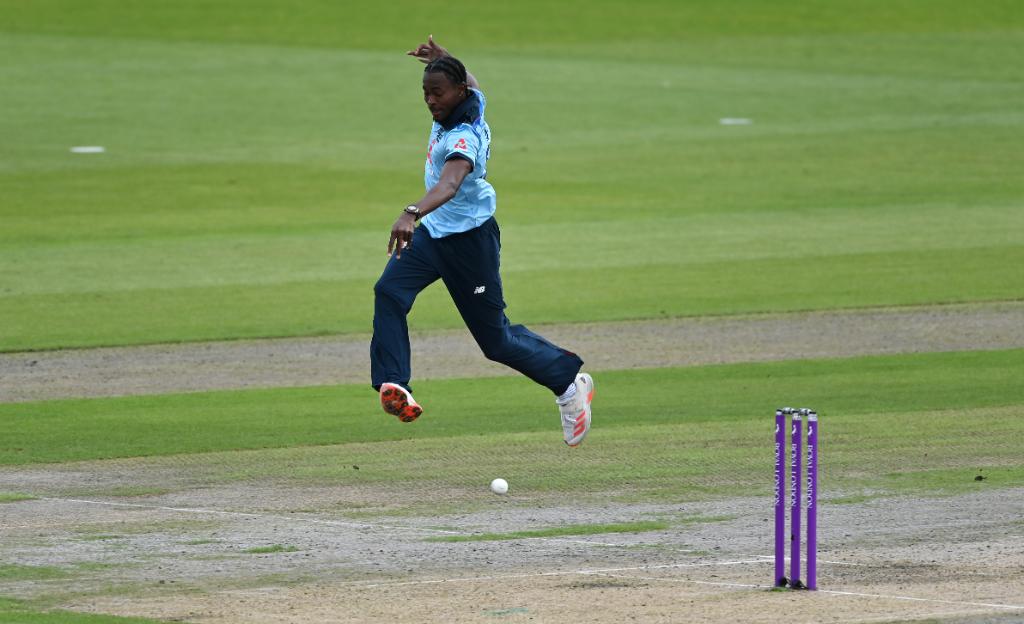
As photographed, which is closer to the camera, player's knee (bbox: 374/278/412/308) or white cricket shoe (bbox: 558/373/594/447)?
player's knee (bbox: 374/278/412/308)

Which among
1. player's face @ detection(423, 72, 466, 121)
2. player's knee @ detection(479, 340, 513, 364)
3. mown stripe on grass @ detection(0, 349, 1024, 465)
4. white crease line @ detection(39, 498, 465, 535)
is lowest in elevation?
mown stripe on grass @ detection(0, 349, 1024, 465)

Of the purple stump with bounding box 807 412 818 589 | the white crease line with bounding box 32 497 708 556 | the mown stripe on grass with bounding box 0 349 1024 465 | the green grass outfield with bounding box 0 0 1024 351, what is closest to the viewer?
the purple stump with bounding box 807 412 818 589

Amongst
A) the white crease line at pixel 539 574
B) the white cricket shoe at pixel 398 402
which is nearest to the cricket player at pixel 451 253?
the white cricket shoe at pixel 398 402

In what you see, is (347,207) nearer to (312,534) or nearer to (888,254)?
(888,254)

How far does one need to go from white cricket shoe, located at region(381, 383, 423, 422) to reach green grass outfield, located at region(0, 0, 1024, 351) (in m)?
7.57

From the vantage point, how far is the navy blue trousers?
11.5 meters

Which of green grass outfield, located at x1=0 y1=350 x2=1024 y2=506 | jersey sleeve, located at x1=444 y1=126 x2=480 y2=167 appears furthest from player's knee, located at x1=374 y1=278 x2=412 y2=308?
green grass outfield, located at x1=0 y1=350 x2=1024 y2=506

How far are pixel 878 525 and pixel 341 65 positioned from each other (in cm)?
3624

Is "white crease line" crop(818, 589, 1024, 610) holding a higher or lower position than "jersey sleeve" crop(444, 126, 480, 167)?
lower

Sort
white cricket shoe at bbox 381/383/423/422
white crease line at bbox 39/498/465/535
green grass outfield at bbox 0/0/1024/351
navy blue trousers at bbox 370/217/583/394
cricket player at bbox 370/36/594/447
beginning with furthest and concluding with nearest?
green grass outfield at bbox 0/0/1024/351, navy blue trousers at bbox 370/217/583/394, cricket player at bbox 370/36/594/447, white cricket shoe at bbox 381/383/423/422, white crease line at bbox 39/498/465/535

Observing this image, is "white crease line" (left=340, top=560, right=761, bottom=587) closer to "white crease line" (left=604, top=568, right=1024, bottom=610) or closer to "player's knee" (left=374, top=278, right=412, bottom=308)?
"white crease line" (left=604, top=568, right=1024, bottom=610)

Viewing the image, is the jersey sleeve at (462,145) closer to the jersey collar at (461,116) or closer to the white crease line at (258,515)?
the jersey collar at (461,116)

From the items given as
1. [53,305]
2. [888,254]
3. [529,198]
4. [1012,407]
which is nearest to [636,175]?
[529,198]

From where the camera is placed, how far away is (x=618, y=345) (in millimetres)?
17859
